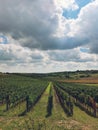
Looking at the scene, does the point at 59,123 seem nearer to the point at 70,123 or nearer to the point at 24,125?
the point at 70,123

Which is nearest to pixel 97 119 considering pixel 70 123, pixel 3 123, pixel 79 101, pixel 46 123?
pixel 70 123

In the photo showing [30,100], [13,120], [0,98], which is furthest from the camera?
[0,98]

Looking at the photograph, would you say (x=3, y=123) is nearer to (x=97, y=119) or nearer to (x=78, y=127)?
(x=78, y=127)

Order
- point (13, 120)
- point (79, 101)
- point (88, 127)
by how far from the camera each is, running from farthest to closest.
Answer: point (79, 101) → point (13, 120) → point (88, 127)

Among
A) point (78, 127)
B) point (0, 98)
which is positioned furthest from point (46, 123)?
point (0, 98)

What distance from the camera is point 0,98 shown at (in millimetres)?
71938

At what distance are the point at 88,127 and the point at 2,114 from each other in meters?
21.1

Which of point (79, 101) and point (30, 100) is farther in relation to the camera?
point (79, 101)

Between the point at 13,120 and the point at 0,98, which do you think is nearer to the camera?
the point at 13,120

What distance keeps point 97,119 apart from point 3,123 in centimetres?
2062

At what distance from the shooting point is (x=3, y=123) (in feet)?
145

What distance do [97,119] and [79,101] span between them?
28.0 m

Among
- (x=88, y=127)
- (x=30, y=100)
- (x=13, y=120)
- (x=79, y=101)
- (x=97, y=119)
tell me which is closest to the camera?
(x=88, y=127)

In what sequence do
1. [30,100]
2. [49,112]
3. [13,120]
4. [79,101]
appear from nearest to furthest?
[13,120], [49,112], [30,100], [79,101]
